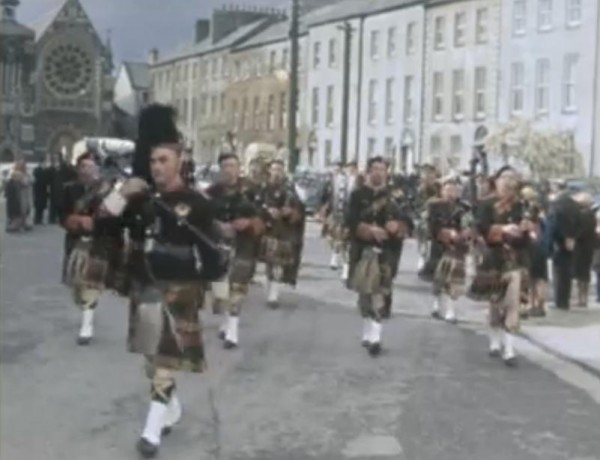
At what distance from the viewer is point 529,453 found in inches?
361

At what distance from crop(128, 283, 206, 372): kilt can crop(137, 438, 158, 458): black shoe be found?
45 centimetres

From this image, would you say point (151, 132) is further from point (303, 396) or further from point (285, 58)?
point (285, 58)

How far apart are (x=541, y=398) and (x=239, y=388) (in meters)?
2.17

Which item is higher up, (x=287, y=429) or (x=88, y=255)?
(x=88, y=255)

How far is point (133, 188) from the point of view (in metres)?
8.98

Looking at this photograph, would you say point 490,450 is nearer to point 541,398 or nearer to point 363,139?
point 541,398

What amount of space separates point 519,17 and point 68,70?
52.5 meters

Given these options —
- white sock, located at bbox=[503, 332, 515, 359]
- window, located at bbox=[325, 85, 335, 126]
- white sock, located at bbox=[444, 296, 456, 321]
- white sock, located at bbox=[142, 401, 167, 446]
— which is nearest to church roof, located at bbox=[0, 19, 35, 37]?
window, located at bbox=[325, 85, 335, 126]

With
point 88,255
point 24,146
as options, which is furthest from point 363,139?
point 88,255

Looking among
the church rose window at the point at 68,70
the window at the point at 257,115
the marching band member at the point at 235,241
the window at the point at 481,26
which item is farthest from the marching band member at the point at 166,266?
the church rose window at the point at 68,70

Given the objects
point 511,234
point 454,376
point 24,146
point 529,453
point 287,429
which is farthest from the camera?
point 24,146

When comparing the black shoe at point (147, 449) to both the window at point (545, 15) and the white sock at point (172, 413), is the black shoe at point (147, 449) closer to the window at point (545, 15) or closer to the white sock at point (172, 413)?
the white sock at point (172, 413)

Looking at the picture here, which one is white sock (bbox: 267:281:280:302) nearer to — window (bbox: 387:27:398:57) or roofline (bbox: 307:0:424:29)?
roofline (bbox: 307:0:424:29)

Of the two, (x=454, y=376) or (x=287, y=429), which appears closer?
(x=287, y=429)
